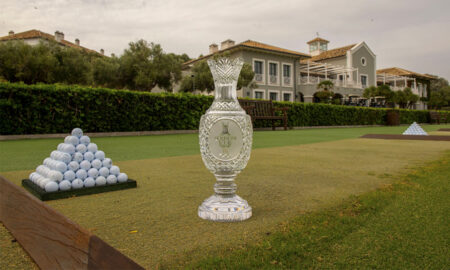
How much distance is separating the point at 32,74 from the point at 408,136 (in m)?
25.0

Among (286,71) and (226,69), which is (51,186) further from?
(286,71)

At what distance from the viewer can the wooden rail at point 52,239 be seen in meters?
1.03

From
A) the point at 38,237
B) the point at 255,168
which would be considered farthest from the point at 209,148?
the point at 255,168

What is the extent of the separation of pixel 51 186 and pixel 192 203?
125 cm

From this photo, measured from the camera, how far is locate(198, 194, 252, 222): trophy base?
1.96 m

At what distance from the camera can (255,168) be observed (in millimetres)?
4172

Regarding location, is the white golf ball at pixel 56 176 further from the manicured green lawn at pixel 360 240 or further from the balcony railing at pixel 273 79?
the balcony railing at pixel 273 79

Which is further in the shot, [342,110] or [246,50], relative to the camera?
[246,50]

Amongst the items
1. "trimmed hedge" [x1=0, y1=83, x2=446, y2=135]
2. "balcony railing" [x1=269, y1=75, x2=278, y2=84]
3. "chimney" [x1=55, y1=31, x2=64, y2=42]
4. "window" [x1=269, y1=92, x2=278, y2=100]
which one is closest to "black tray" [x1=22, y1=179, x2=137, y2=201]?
"trimmed hedge" [x1=0, y1=83, x2=446, y2=135]

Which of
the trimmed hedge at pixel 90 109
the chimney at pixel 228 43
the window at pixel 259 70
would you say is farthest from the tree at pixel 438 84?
the trimmed hedge at pixel 90 109

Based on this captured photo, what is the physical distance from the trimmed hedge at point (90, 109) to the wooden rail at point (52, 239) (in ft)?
31.0

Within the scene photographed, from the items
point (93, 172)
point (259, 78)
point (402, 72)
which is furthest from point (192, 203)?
point (402, 72)

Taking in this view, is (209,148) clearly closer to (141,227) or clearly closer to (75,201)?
(141,227)

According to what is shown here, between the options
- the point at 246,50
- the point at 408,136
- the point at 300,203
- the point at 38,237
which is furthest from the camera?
the point at 246,50
